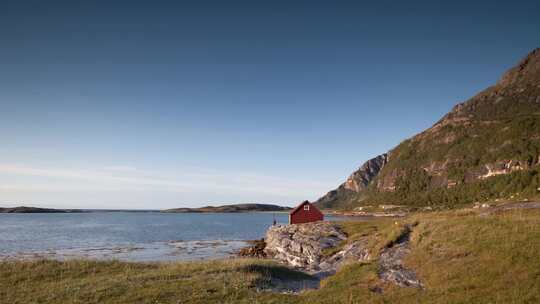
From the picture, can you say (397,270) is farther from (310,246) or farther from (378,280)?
(310,246)

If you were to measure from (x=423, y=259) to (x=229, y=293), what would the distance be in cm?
1230

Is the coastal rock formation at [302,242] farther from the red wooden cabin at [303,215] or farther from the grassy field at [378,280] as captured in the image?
the grassy field at [378,280]

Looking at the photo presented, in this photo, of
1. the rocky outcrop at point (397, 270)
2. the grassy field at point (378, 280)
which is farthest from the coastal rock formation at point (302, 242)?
the grassy field at point (378, 280)

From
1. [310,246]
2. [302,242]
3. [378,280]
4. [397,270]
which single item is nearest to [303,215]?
[302,242]

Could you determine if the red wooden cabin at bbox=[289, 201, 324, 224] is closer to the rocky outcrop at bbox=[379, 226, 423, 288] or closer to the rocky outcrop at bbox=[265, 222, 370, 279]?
the rocky outcrop at bbox=[265, 222, 370, 279]

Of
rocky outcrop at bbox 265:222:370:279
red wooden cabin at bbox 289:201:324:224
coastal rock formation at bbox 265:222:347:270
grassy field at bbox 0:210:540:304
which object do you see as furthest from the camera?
red wooden cabin at bbox 289:201:324:224

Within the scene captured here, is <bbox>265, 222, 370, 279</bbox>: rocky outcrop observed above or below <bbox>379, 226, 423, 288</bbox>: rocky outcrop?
below

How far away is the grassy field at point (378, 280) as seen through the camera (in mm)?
16031

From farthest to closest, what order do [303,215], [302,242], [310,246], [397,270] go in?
[303,215], [302,242], [310,246], [397,270]

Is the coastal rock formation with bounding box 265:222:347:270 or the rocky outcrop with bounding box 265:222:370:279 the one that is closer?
the rocky outcrop with bounding box 265:222:370:279

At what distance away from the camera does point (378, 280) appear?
20.4 m

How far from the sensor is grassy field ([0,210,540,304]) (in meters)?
16.0

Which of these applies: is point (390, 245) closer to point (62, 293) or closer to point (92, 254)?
point (62, 293)

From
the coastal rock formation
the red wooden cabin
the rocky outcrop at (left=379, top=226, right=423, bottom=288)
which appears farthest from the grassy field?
the red wooden cabin
